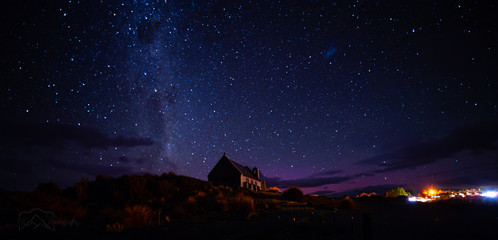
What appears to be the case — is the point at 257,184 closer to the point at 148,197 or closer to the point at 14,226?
the point at 148,197

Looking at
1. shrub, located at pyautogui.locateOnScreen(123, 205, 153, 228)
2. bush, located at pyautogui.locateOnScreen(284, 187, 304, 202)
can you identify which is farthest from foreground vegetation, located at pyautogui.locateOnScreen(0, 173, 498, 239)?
bush, located at pyautogui.locateOnScreen(284, 187, 304, 202)

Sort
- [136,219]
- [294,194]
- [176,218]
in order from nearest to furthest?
[136,219], [176,218], [294,194]

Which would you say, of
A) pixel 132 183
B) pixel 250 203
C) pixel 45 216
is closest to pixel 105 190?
pixel 132 183

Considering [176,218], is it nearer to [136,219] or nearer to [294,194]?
[136,219]

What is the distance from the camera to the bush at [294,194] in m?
33.0

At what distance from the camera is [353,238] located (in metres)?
8.87

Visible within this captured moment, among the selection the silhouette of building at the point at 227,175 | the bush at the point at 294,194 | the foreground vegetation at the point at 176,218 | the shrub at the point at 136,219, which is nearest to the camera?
the foreground vegetation at the point at 176,218

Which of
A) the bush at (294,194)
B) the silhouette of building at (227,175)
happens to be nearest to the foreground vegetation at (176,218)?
the bush at (294,194)

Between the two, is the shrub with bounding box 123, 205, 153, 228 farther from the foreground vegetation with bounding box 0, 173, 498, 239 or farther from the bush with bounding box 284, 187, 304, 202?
the bush with bounding box 284, 187, 304, 202

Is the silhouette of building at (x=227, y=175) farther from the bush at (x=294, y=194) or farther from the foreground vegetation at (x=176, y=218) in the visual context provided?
the foreground vegetation at (x=176, y=218)

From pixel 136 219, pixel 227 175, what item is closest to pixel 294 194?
pixel 227 175

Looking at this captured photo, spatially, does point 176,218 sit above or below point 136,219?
below

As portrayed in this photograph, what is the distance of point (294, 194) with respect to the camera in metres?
33.3

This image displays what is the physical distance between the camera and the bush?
32969mm
